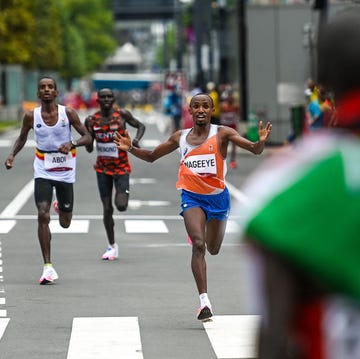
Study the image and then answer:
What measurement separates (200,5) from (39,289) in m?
64.9

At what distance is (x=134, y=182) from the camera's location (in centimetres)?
2712

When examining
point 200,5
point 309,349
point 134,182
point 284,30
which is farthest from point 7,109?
point 309,349

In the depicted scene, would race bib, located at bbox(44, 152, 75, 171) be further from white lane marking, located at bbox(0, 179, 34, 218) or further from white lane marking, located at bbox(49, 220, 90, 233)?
white lane marking, located at bbox(0, 179, 34, 218)

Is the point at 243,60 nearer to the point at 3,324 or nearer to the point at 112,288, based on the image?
the point at 112,288

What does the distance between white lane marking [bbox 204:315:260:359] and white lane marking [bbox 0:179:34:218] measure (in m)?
10.2

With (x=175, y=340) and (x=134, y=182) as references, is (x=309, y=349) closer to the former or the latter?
(x=175, y=340)

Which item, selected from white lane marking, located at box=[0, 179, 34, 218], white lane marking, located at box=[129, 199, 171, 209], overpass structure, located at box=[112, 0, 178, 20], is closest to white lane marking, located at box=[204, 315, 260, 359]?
white lane marking, located at box=[0, 179, 34, 218]

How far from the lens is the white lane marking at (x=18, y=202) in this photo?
20.5 m

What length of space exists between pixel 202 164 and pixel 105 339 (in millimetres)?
1863

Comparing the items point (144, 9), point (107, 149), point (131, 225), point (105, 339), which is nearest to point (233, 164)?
point (131, 225)

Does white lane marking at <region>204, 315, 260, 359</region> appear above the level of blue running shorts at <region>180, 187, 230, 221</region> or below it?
below

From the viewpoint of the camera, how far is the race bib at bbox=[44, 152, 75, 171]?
42.3ft

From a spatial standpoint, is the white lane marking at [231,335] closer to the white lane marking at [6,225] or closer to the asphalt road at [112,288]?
the asphalt road at [112,288]

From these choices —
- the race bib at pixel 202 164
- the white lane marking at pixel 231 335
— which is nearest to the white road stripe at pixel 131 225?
the race bib at pixel 202 164
